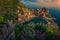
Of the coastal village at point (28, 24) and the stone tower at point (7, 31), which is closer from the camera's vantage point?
the stone tower at point (7, 31)

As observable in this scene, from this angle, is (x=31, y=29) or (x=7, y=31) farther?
(x=31, y=29)

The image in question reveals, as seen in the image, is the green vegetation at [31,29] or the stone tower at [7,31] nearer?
the stone tower at [7,31]

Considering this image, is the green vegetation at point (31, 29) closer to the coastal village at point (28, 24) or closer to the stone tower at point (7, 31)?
the coastal village at point (28, 24)

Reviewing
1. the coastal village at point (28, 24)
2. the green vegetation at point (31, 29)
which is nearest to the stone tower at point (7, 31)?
the coastal village at point (28, 24)

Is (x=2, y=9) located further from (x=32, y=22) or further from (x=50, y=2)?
(x=50, y=2)

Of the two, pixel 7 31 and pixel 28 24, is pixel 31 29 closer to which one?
pixel 28 24

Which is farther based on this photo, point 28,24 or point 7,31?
point 28,24

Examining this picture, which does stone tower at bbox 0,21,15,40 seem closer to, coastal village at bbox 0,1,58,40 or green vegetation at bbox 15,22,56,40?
coastal village at bbox 0,1,58,40

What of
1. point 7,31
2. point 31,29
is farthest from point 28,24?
point 7,31

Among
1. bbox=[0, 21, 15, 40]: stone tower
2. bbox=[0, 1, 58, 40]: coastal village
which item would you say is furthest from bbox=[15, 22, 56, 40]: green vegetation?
bbox=[0, 21, 15, 40]: stone tower
